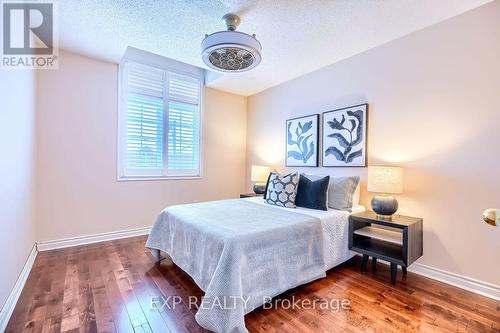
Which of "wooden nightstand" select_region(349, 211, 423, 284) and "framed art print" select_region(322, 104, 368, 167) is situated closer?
"wooden nightstand" select_region(349, 211, 423, 284)

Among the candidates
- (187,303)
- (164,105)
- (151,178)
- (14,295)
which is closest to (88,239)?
(151,178)

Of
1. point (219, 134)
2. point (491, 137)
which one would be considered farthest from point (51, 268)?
point (491, 137)

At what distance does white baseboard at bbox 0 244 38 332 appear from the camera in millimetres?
1516

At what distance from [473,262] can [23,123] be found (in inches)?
172

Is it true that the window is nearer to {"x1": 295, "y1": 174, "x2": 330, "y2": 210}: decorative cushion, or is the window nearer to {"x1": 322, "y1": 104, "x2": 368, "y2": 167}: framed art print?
{"x1": 295, "y1": 174, "x2": 330, "y2": 210}: decorative cushion

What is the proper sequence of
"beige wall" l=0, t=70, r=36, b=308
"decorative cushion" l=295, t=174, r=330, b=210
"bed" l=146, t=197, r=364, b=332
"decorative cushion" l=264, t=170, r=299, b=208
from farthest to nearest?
"decorative cushion" l=264, t=170, r=299, b=208 < "decorative cushion" l=295, t=174, r=330, b=210 < "beige wall" l=0, t=70, r=36, b=308 < "bed" l=146, t=197, r=364, b=332

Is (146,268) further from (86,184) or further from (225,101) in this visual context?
(225,101)

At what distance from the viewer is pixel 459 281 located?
2.11 meters

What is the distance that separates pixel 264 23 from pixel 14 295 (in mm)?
3174

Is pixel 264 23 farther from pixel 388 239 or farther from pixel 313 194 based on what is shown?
pixel 388 239

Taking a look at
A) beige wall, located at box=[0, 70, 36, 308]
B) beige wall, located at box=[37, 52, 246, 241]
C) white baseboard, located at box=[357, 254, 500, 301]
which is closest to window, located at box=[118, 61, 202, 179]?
beige wall, located at box=[37, 52, 246, 241]

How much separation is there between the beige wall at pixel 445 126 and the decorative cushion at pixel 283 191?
87 centimetres

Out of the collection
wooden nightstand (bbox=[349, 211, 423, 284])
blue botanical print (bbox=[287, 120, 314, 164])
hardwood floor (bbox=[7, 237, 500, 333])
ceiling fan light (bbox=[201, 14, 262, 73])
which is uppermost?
ceiling fan light (bbox=[201, 14, 262, 73])

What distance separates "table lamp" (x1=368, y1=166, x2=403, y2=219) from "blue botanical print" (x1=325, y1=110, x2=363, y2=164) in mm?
539
